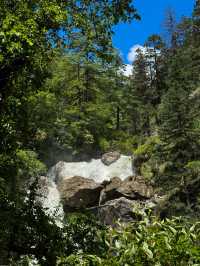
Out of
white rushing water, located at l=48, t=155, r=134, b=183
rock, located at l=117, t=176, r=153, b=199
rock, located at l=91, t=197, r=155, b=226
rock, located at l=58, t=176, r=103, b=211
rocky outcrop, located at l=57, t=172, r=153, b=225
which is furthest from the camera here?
white rushing water, located at l=48, t=155, r=134, b=183

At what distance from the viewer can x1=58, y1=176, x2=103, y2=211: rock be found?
128ft

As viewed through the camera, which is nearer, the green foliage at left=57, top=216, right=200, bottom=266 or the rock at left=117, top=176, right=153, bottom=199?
the green foliage at left=57, top=216, right=200, bottom=266

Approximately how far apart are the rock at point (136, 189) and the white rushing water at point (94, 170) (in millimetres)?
5999

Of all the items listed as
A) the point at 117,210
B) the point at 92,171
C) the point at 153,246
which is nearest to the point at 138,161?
the point at 92,171

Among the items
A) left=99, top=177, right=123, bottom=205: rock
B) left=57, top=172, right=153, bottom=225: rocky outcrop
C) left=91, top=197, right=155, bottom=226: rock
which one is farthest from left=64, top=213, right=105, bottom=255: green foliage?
left=99, top=177, right=123, bottom=205: rock

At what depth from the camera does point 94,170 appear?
1848 inches

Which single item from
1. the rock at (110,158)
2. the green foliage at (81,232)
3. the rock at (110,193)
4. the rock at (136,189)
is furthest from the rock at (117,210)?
the green foliage at (81,232)

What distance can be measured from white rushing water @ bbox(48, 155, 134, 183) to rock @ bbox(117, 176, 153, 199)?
6.00 meters

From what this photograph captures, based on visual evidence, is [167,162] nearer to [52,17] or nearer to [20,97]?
[20,97]

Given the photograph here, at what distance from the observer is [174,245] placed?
409 centimetres

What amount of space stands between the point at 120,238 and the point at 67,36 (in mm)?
6953

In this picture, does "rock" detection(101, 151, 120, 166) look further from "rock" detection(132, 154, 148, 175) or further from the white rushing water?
"rock" detection(132, 154, 148, 175)

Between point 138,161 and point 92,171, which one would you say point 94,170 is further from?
point 138,161

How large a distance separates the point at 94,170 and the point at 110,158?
226 cm
